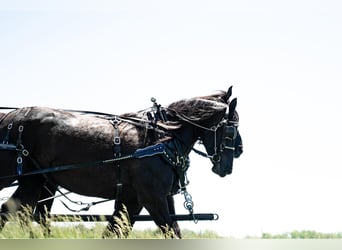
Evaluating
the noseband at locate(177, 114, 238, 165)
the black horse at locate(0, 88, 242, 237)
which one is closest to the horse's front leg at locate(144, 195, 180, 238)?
the black horse at locate(0, 88, 242, 237)

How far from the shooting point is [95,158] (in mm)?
9977

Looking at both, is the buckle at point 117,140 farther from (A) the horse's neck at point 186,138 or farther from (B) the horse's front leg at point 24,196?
(B) the horse's front leg at point 24,196

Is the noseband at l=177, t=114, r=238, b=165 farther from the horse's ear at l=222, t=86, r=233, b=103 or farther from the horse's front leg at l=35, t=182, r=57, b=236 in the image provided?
the horse's front leg at l=35, t=182, r=57, b=236

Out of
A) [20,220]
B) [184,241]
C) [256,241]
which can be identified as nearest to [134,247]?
[184,241]

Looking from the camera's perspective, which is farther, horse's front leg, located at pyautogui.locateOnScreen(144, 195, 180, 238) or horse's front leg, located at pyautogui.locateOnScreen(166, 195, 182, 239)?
horse's front leg, located at pyautogui.locateOnScreen(166, 195, 182, 239)

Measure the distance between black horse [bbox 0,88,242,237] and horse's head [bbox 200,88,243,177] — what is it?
28 cm

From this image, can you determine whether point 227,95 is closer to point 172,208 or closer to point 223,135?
point 223,135

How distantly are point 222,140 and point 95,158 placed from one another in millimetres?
1938

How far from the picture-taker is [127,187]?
10.0m

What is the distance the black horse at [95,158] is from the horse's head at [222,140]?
0.91 feet

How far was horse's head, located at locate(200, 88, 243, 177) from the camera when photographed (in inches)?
415

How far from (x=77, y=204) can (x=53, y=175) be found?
584 millimetres

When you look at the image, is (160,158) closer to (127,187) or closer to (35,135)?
(127,187)

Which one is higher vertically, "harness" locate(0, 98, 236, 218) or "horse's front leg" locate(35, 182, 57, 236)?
"harness" locate(0, 98, 236, 218)
